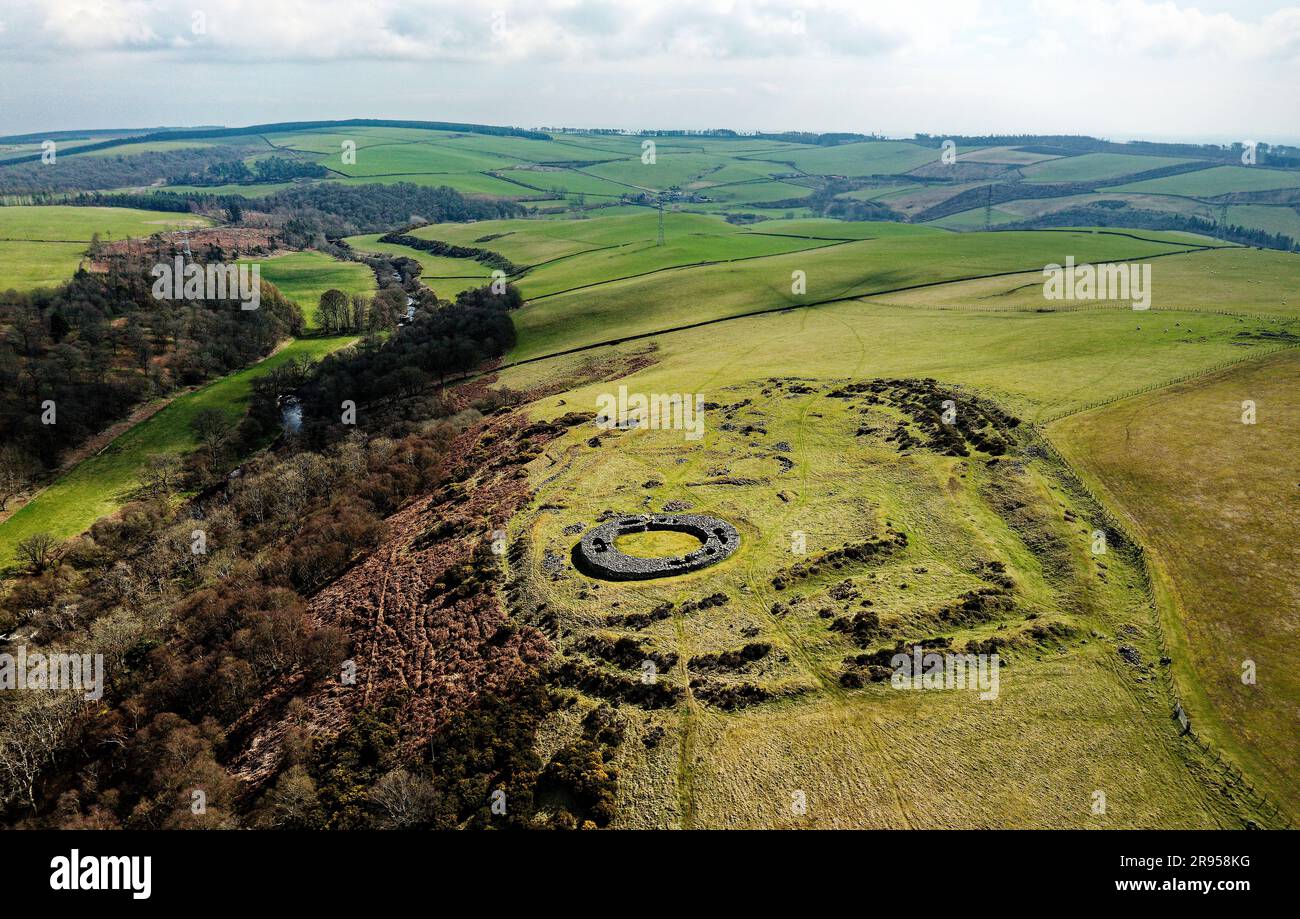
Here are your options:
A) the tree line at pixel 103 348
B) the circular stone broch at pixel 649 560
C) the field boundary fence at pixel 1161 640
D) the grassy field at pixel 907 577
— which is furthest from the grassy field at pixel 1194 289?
the tree line at pixel 103 348

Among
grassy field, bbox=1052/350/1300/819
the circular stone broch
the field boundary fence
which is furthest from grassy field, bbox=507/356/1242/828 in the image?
grassy field, bbox=1052/350/1300/819

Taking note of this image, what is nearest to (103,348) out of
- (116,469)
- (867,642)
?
(116,469)

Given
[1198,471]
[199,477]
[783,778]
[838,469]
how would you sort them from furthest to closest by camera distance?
1. [199,477]
2. [838,469]
3. [1198,471]
4. [783,778]

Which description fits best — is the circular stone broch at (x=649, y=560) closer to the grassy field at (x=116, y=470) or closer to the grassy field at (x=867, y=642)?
the grassy field at (x=867, y=642)

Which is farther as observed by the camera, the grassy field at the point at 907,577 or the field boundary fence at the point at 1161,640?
the grassy field at the point at 907,577

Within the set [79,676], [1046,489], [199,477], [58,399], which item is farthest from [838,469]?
[58,399]

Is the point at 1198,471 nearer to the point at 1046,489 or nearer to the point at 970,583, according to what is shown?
the point at 1046,489
